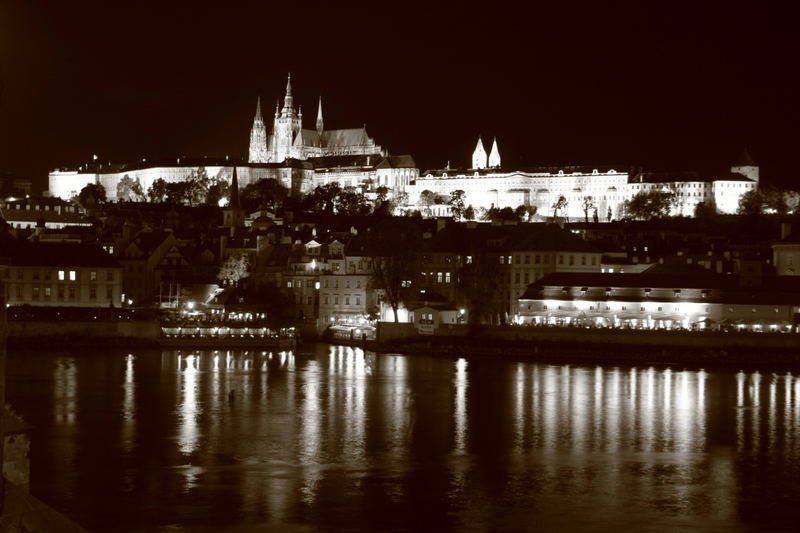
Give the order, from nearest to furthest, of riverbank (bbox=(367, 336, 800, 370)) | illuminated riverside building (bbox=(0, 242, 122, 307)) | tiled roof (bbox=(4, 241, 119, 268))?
riverbank (bbox=(367, 336, 800, 370)) → illuminated riverside building (bbox=(0, 242, 122, 307)) → tiled roof (bbox=(4, 241, 119, 268))

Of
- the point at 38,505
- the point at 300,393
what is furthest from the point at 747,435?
the point at 38,505

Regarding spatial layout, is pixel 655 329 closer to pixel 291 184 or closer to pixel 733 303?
pixel 733 303

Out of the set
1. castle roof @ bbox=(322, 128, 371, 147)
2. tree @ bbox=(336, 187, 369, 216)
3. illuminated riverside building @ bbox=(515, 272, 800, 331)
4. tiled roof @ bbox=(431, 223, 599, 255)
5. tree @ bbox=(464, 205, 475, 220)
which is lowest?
illuminated riverside building @ bbox=(515, 272, 800, 331)

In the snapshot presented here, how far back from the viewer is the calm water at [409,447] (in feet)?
53.1

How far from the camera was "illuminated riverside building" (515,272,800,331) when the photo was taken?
122 feet

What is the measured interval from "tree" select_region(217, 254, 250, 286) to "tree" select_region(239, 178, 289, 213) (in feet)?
158

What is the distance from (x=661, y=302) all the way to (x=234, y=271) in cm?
1646

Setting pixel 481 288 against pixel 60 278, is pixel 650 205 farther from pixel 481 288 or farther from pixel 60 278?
pixel 60 278

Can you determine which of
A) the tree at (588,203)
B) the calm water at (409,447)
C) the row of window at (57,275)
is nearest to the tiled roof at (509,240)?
the row of window at (57,275)

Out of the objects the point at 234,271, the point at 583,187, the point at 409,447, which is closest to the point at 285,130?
the point at 583,187

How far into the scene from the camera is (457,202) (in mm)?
105812

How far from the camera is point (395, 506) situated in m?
16.6

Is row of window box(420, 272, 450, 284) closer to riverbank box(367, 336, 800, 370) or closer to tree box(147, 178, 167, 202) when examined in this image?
riverbank box(367, 336, 800, 370)

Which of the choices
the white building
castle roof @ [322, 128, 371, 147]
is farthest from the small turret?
castle roof @ [322, 128, 371, 147]
